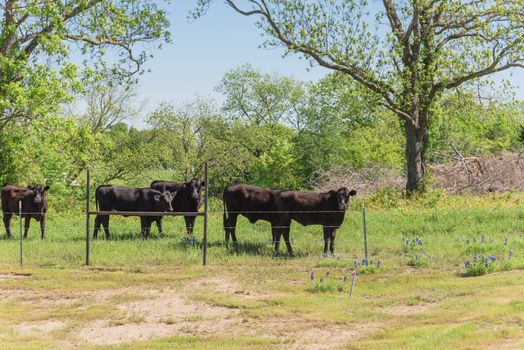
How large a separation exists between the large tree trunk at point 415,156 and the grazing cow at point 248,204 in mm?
12366

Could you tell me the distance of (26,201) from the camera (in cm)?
2466

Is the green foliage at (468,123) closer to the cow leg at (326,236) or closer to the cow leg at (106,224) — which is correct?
the cow leg at (326,236)

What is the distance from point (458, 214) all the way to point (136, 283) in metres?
12.0

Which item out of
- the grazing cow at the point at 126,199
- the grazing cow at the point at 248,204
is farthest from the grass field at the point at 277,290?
the grazing cow at the point at 126,199

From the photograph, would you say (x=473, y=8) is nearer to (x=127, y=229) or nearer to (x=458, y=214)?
(x=458, y=214)

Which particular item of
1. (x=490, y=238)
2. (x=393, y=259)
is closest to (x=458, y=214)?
(x=490, y=238)

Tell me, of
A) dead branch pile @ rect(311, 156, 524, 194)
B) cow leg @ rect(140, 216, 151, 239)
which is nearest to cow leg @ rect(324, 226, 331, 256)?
cow leg @ rect(140, 216, 151, 239)

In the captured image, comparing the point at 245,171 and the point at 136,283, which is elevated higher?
the point at 245,171

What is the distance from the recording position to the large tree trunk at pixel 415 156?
31175 millimetres

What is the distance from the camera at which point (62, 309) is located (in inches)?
518

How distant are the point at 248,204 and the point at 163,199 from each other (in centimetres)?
333

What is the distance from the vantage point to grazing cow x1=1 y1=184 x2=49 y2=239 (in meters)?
23.8

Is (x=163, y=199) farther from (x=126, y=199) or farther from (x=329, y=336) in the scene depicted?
(x=329, y=336)

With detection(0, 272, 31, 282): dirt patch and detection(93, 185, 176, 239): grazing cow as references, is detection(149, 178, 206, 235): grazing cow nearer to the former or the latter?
detection(93, 185, 176, 239): grazing cow
